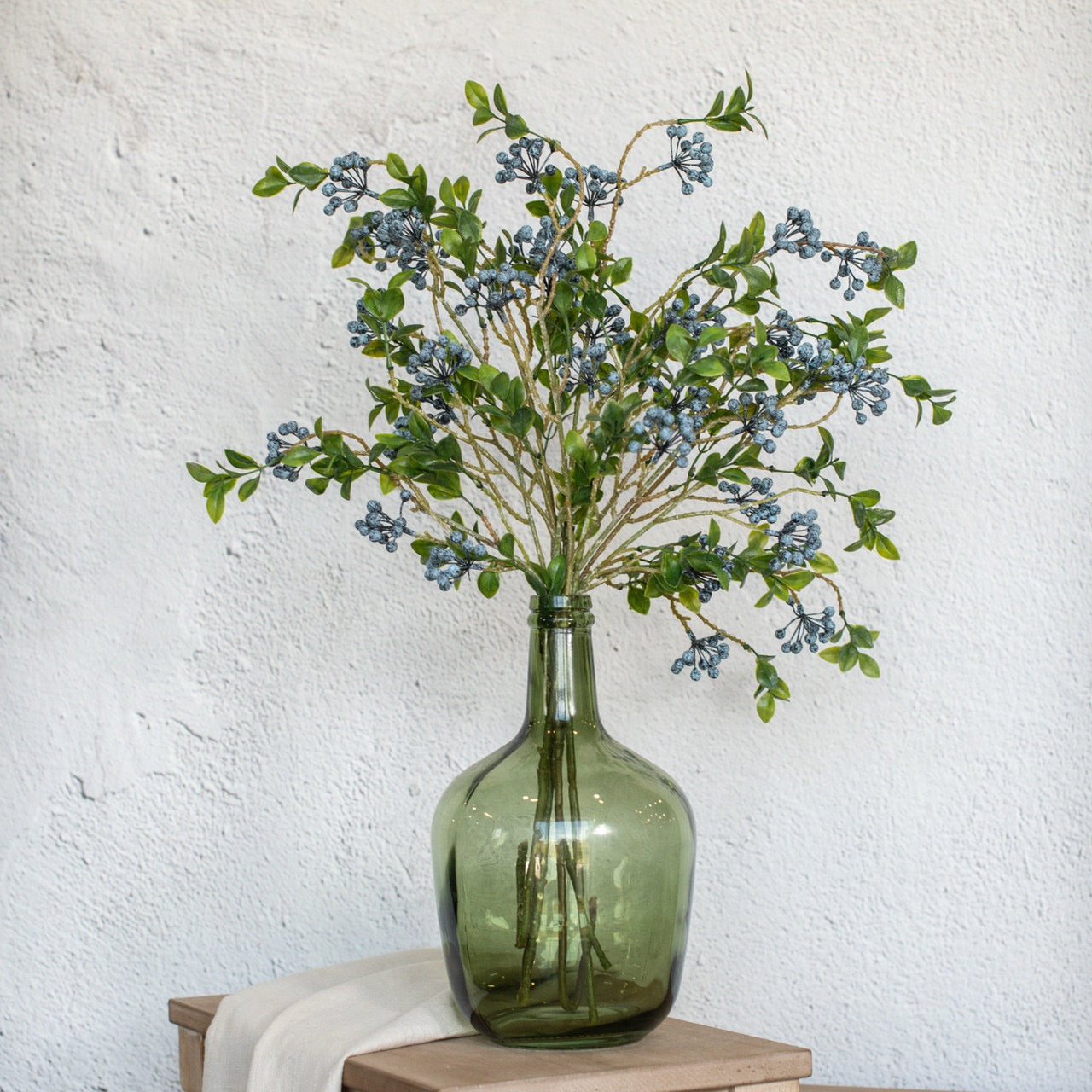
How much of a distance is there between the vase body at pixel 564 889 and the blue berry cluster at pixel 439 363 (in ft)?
0.64

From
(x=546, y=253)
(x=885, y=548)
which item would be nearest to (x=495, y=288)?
(x=546, y=253)

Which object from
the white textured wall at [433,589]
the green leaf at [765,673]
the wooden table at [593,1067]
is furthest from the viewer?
the white textured wall at [433,589]

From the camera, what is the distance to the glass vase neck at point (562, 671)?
0.90 meters

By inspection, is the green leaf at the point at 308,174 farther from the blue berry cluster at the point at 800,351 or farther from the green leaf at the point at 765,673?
the green leaf at the point at 765,673

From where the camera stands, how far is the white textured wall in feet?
4.05

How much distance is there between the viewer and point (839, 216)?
1309 millimetres

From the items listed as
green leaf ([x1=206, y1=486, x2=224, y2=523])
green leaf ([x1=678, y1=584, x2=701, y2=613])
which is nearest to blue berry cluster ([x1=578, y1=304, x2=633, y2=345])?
green leaf ([x1=678, y1=584, x2=701, y2=613])

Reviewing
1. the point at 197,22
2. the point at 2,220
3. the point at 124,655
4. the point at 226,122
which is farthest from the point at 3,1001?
the point at 197,22

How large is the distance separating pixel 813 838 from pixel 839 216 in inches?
26.5

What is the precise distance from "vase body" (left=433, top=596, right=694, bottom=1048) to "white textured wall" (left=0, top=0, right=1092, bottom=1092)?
366 millimetres

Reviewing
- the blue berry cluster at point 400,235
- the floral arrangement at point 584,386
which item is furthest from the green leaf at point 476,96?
the blue berry cluster at point 400,235

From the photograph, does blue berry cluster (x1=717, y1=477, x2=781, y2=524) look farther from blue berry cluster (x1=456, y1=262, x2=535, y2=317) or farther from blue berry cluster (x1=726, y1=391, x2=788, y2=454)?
blue berry cluster (x1=456, y1=262, x2=535, y2=317)

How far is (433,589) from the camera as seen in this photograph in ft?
4.17

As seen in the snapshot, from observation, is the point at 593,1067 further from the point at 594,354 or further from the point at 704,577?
the point at 594,354
